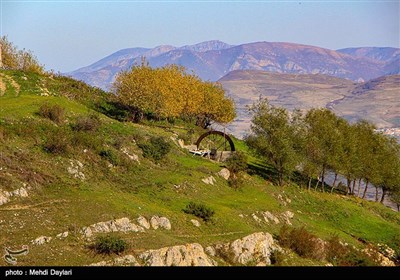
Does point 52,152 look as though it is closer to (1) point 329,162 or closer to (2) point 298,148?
(2) point 298,148

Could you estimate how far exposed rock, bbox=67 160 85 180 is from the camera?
32562mm

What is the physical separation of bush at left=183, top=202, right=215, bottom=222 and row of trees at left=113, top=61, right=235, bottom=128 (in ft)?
104

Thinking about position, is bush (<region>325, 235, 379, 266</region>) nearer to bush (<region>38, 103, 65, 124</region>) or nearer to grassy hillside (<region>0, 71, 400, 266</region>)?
grassy hillside (<region>0, 71, 400, 266</region>)

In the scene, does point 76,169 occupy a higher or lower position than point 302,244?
higher

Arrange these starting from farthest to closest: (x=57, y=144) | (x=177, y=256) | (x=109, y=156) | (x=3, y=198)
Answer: (x=109, y=156), (x=57, y=144), (x=3, y=198), (x=177, y=256)

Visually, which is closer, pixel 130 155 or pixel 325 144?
pixel 130 155

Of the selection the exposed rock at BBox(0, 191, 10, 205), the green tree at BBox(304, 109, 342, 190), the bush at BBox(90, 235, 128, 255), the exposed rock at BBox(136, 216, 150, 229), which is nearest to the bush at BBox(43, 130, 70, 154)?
the exposed rock at BBox(0, 191, 10, 205)

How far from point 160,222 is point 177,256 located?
5.87 metres

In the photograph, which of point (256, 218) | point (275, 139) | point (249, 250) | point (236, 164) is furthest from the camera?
point (275, 139)

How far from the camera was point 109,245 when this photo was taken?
22.2m

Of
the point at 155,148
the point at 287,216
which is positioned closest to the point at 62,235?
the point at 155,148

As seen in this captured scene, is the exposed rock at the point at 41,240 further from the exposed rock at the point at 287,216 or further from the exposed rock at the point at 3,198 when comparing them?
the exposed rock at the point at 287,216

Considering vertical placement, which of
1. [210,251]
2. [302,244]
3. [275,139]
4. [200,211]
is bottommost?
[302,244]

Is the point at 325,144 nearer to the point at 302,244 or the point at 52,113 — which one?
the point at 302,244
